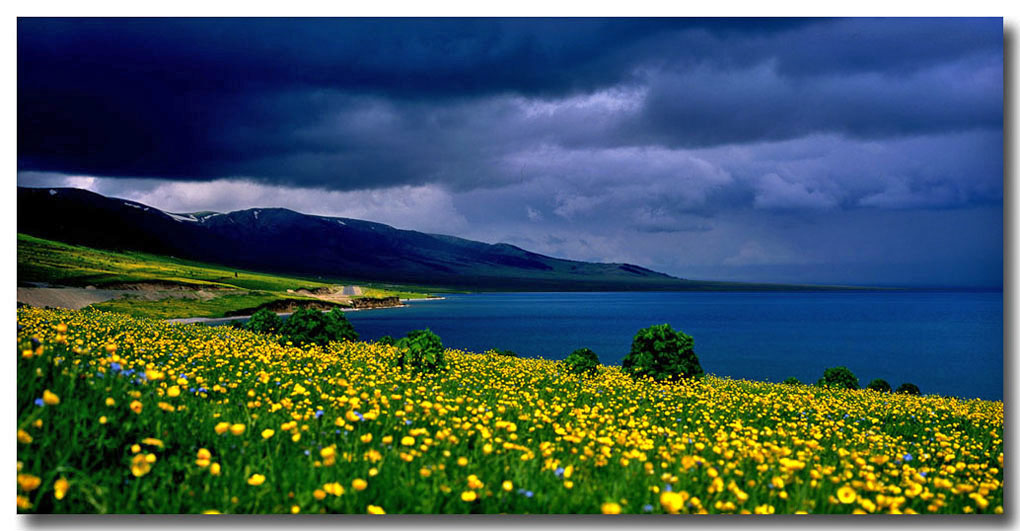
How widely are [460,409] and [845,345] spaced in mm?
35885

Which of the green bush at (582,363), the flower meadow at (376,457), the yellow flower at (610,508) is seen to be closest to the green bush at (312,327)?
the flower meadow at (376,457)

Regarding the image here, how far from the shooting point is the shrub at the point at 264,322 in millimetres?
13227

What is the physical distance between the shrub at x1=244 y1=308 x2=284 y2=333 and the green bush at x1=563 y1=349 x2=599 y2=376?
7.09m

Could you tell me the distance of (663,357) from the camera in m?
11.4

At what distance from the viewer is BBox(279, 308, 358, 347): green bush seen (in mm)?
11008

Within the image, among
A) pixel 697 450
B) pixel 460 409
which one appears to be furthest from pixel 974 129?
pixel 460 409

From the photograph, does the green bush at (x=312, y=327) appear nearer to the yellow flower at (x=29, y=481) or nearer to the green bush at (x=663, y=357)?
the green bush at (x=663, y=357)

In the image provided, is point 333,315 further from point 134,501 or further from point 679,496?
point 679,496

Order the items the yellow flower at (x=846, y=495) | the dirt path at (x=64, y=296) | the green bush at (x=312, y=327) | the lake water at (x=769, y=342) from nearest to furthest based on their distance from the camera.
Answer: the yellow flower at (x=846, y=495)
the dirt path at (x=64, y=296)
the green bush at (x=312, y=327)
the lake water at (x=769, y=342)

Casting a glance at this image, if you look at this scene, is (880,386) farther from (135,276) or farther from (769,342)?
(135,276)

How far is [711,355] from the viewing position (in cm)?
3072

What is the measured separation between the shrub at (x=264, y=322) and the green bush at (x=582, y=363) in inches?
279
